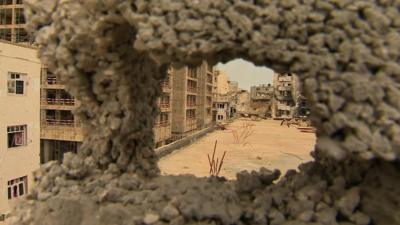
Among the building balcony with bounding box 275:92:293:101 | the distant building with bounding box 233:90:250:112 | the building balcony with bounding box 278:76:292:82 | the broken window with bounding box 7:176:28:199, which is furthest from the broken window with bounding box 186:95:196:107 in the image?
the distant building with bounding box 233:90:250:112

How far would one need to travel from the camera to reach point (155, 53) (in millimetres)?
3023

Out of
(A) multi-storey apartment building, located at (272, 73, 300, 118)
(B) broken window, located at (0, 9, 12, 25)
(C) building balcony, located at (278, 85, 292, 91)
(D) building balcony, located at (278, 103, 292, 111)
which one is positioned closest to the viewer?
(B) broken window, located at (0, 9, 12, 25)

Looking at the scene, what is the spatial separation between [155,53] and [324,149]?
1.55 meters

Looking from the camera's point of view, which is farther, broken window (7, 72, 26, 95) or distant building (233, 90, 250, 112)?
distant building (233, 90, 250, 112)

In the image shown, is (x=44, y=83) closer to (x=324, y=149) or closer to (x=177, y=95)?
(x=177, y=95)

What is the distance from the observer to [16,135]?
1466 centimetres

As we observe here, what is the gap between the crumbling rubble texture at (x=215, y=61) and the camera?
2660 millimetres

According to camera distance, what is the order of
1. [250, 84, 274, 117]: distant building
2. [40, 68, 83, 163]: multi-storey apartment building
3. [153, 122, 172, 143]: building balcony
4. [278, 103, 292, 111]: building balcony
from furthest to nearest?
[250, 84, 274, 117]: distant building
[278, 103, 292, 111]: building balcony
[153, 122, 172, 143]: building balcony
[40, 68, 83, 163]: multi-storey apartment building

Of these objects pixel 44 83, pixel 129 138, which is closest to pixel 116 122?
pixel 129 138

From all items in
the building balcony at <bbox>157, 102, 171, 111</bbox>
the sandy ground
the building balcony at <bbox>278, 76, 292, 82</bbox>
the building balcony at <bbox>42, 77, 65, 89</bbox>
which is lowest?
the sandy ground

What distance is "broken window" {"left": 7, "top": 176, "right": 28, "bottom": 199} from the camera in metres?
14.4

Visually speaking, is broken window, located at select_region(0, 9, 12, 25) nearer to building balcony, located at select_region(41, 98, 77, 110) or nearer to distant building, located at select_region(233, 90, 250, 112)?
building balcony, located at select_region(41, 98, 77, 110)

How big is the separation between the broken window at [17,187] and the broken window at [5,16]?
16.1 m

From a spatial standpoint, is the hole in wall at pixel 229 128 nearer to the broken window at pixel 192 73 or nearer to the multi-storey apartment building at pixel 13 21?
the broken window at pixel 192 73
